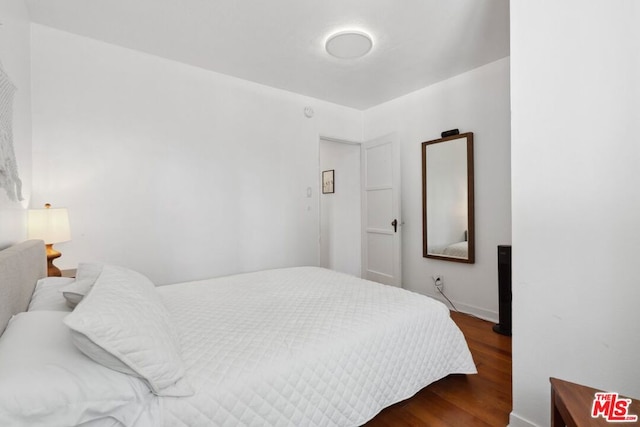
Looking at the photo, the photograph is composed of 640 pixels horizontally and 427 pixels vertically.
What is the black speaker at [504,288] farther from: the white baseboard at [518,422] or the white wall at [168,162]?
the white wall at [168,162]

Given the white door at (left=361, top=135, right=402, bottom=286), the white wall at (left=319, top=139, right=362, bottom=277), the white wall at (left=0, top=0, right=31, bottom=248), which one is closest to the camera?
the white wall at (left=0, top=0, right=31, bottom=248)

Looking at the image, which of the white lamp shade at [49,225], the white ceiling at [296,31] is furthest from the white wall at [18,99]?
the white ceiling at [296,31]

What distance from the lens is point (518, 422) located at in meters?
1.47

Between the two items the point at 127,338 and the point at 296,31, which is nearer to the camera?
the point at 127,338

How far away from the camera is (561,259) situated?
133 cm

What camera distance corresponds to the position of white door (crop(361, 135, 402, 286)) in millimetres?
3697

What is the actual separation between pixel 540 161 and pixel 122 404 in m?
1.83

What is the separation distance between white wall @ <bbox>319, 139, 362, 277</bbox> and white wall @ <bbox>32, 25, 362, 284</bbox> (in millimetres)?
920

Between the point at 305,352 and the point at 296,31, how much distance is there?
2.31 metres

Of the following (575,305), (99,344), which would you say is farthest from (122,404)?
(575,305)

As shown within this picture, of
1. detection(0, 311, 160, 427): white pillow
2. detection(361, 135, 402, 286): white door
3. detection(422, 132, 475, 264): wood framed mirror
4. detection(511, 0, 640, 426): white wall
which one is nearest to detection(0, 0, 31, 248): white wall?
detection(0, 311, 160, 427): white pillow

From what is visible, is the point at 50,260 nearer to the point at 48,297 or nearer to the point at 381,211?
the point at 48,297

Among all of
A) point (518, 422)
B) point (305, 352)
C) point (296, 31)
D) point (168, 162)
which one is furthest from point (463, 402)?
point (168, 162)

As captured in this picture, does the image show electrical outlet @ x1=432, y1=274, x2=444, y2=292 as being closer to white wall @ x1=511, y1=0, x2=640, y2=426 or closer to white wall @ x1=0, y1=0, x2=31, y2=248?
white wall @ x1=511, y1=0, x2=640, y2=426
